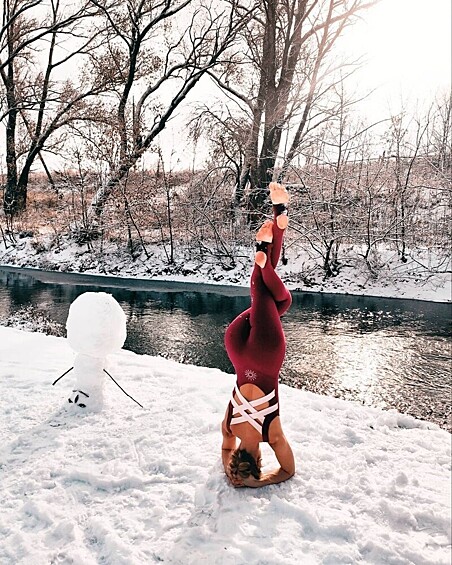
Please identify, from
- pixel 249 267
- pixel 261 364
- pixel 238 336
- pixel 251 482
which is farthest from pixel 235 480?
pixel 249 267

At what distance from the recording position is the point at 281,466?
10.4 ft

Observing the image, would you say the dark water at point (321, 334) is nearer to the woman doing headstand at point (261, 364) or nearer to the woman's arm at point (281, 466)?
the woman's arm at point (281, 466)

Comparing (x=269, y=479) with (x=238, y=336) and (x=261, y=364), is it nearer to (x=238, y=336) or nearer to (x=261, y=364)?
(x=261, y=364)

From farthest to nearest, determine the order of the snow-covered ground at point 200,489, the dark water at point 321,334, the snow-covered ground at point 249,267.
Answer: the snow-covered ground at point 249,267 < the dark water at point 321,334 < the snow-covered ground at point 200,489

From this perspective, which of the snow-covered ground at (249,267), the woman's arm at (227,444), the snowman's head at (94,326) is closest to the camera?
the woman's arm at (227,444)

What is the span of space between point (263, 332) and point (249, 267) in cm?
1303

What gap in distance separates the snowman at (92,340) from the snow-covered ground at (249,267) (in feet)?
34.7

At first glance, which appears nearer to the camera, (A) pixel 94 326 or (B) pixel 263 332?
(B) pixel 263 332

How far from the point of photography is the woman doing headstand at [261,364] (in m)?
3.05

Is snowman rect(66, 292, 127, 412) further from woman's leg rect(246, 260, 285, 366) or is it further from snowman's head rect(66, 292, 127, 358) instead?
woman's leg rect(246, 260, 285, 366)

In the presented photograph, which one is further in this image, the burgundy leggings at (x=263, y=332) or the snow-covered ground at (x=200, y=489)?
the burgundy leggings at (x=263, y=332)

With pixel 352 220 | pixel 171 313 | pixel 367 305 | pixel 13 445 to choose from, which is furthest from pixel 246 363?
pixel 352 220

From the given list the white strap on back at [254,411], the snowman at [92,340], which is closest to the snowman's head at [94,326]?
the snowman at [92,340]

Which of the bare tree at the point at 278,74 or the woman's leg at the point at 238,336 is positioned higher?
the bare tree at the point at 278,74
